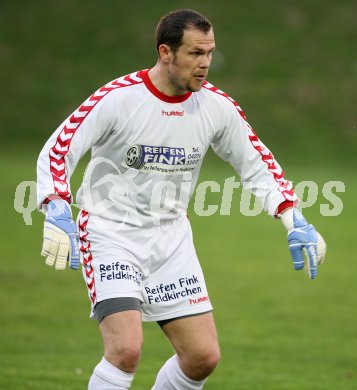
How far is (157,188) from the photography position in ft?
21.1

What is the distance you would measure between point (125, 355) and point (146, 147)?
1.30 metres

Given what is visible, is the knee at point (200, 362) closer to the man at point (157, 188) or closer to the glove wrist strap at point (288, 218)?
the man at point (157, 188)

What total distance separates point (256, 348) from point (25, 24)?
32.3m

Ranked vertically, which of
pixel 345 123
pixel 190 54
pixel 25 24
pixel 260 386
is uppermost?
pixel 25 24

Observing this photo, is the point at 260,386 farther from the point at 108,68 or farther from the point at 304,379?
the point at 108,68

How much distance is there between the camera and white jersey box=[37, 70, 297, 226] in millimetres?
6160

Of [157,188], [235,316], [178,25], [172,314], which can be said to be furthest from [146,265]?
[235,316]

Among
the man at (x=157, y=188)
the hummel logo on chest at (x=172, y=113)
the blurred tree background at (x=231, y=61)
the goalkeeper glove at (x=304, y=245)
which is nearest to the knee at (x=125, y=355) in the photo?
the man at (x=157, y=188)

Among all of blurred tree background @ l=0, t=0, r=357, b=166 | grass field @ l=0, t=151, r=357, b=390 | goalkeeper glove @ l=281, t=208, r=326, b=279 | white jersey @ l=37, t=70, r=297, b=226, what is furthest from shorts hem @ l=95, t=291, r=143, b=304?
blurred tree background @ l=0, t=0, r=357, b=166

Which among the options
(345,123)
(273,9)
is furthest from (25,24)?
(345,123)

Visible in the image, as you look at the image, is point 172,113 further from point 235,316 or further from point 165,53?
point 235,316

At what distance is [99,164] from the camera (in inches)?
253

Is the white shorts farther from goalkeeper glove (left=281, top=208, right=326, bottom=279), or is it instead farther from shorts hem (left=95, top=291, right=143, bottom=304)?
goalkeeper glove (left=281, top=208, right=326, bottom=279)

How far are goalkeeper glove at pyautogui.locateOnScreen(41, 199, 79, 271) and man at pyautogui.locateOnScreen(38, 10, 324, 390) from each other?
12 centimetres
